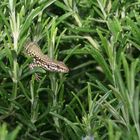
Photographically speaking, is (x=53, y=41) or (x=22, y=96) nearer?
(x=22, y=96)

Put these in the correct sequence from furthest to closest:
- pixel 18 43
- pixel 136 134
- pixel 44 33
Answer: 1. pixel 44 33
2. pixel 18 43
3. pixel 136 134

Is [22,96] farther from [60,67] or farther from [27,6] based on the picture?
[27,6]

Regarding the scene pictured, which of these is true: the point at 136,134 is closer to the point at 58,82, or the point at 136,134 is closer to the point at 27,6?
the point at 58,82

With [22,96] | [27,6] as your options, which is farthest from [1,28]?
[22,96]

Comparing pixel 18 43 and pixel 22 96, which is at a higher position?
pixel 18 43

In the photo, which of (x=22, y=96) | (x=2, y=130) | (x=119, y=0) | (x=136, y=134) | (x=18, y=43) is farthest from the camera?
(x=119, y=0)

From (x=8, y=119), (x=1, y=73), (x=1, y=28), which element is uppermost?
(x=1, y=28)
